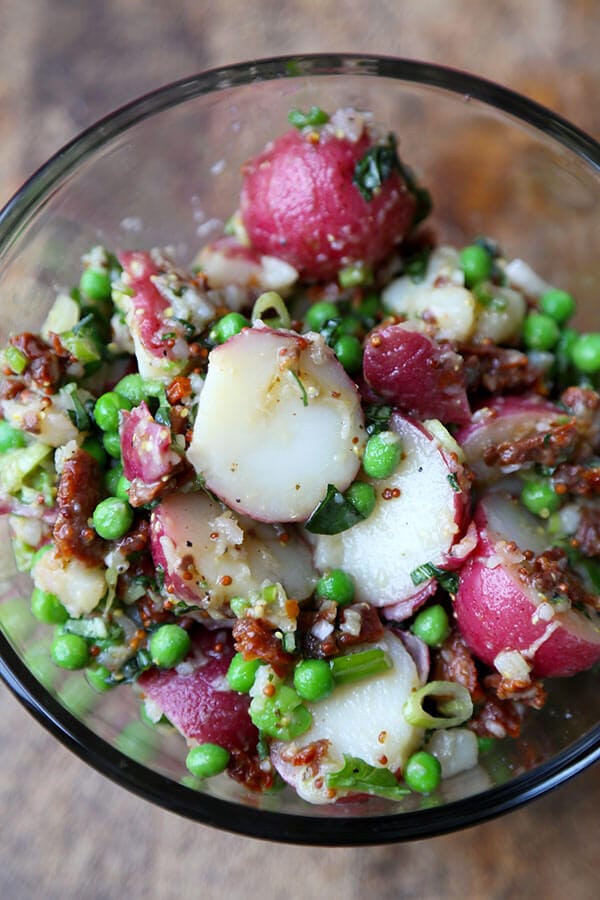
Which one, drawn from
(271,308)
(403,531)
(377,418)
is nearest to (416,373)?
(377,418)

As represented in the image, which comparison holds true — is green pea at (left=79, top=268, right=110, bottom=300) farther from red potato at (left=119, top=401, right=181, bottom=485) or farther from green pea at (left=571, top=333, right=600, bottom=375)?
green pea at (left=571, top=333, right=600, bottom=375)

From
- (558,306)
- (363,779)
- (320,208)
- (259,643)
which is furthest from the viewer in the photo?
(558,306)

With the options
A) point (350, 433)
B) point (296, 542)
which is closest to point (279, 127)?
point (350, 433)

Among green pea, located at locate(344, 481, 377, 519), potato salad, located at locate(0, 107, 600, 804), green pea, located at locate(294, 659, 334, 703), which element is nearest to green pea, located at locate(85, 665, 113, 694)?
potato salad, located at locate(0, 107, 600, 804)

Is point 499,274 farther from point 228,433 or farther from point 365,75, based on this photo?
point 228,433

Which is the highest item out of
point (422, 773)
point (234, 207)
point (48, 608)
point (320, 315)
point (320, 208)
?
point (234, 207)

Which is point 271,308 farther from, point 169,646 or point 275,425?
point 169,646
